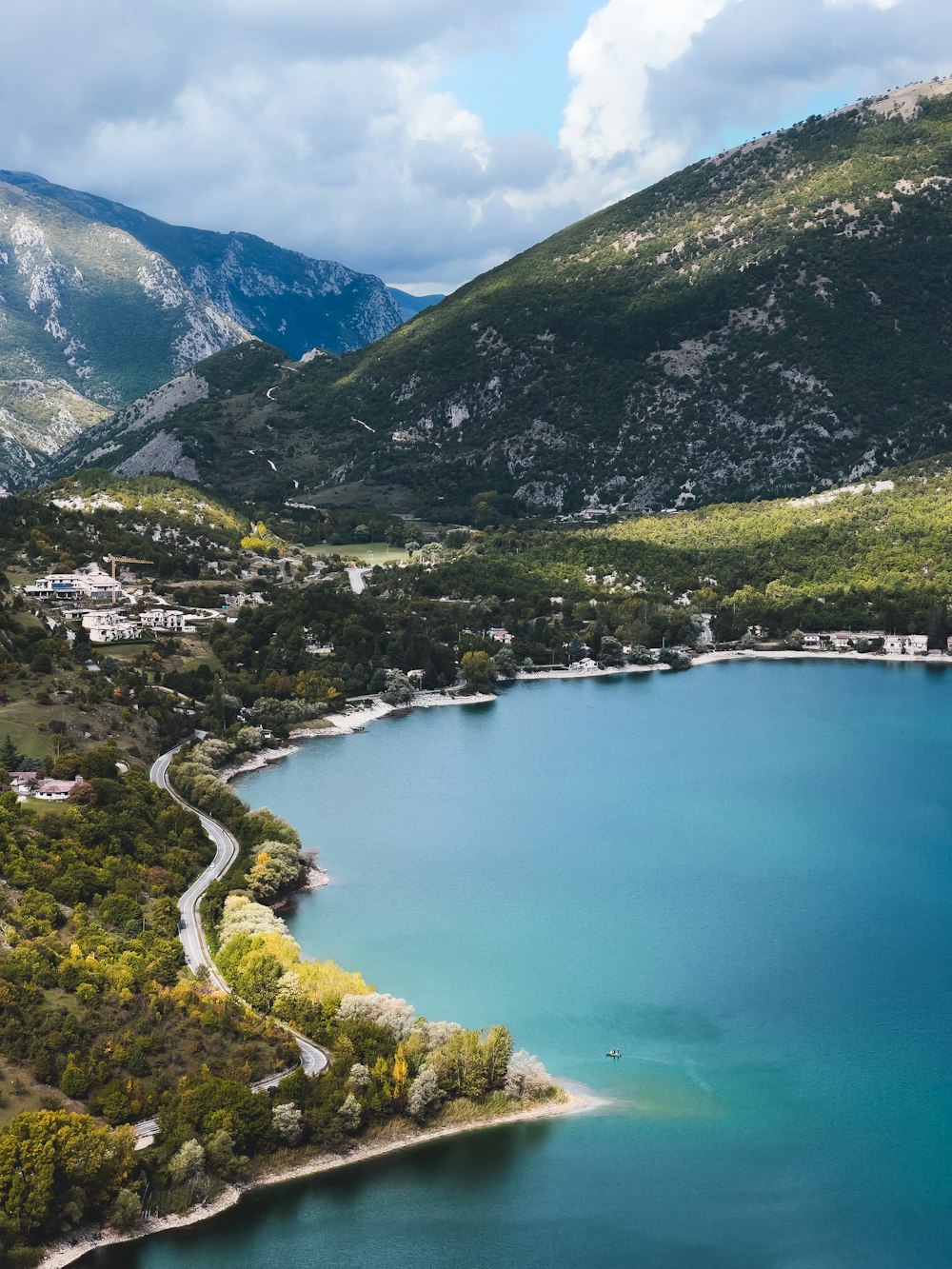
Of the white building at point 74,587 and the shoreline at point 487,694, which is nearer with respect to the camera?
the shoreline at point 487,694

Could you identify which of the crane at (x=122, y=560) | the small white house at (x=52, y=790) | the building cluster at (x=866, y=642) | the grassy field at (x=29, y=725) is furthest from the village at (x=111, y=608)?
the building cluster at (x=866, y=642)

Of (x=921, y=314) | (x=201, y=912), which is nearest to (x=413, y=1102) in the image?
(x=201, y=912)

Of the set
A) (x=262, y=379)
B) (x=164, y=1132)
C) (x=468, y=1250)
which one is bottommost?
(x=468, y=1250)

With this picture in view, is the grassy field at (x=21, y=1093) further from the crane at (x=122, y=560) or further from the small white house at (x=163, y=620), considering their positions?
the crane at (x=122, y=560)

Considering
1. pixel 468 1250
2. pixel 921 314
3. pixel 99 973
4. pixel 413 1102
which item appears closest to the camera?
pixel 468 1250

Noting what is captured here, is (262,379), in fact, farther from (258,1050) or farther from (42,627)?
(258,1050)

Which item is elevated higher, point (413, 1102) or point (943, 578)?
point (943, 578)

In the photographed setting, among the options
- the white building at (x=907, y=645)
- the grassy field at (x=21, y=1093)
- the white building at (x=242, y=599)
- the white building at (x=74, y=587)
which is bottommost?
the grassy field at (x=21, y=1093)
